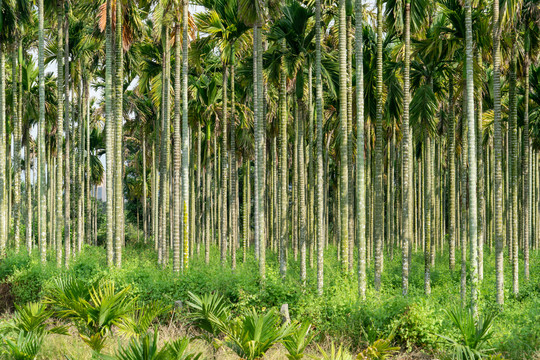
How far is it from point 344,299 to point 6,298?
10.9 meters

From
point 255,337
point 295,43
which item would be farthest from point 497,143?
point 255,337

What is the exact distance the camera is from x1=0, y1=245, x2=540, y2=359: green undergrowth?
34.0 feet

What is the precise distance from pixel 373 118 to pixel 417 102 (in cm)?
220

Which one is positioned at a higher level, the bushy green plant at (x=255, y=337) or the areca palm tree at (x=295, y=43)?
the areca palm tree at (x=295, y=43)

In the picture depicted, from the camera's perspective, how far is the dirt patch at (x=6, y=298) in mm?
15844

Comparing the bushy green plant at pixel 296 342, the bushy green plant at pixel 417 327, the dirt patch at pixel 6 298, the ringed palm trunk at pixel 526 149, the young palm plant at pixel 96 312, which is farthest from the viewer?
the ringed palm trunk at pixel 526 149

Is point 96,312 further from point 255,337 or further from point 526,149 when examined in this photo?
point 526,149

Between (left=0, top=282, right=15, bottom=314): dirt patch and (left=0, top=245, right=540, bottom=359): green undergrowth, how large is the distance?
0.16 metres

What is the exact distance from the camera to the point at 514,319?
12102 millimetres

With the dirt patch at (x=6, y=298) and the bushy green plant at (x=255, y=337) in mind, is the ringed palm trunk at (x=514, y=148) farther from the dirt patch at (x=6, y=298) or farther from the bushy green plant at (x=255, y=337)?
the dirt patch at (x=6, y=298)

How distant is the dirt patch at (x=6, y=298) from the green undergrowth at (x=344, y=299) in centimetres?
16

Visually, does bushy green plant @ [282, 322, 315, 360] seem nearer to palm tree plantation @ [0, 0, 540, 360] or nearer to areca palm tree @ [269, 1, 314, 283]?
palm tree plantation @ [0, 0, 540, 360]

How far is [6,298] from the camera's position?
1623 cm

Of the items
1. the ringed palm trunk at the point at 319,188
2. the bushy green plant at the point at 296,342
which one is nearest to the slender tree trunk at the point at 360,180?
the ringed palm trunk at the point at 319,188
